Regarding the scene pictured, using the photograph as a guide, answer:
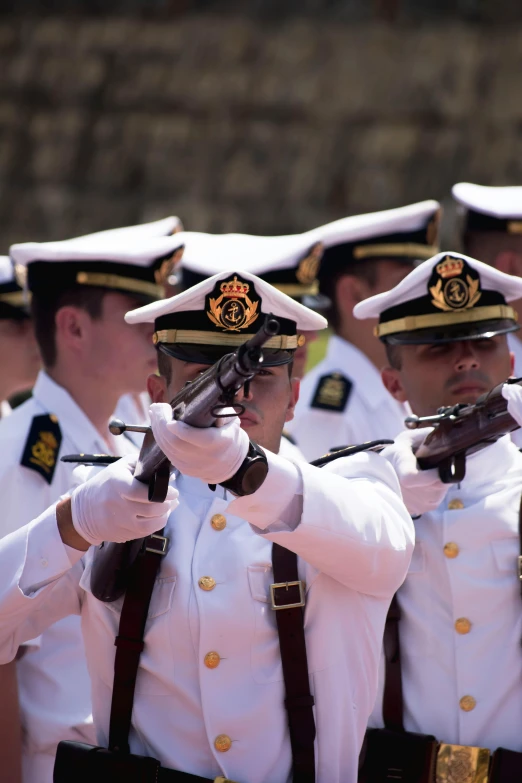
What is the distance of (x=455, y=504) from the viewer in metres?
5.04

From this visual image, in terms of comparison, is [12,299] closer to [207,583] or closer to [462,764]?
[207,583]

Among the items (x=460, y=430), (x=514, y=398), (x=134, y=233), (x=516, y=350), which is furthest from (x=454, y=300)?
(x=134, y=233)

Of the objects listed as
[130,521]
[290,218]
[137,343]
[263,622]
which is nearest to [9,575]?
[130,521]

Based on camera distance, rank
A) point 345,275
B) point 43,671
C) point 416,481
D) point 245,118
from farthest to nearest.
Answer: point 245,118 → point 345,275 → point 43,671 → point 416,481

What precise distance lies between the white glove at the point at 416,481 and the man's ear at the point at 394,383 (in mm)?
260

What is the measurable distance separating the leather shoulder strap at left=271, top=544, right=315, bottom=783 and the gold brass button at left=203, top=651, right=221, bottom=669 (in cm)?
17

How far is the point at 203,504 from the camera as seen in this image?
4293 mm

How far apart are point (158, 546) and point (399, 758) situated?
1198 millimetres

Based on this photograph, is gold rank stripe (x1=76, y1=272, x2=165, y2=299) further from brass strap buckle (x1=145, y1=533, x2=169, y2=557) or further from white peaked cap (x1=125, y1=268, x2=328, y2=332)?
brass strap buckle (x1=145, y1=533, x2=169, y2=557)

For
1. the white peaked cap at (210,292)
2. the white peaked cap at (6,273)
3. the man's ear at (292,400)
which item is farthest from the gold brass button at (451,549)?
the white peaked cap at (6,273)

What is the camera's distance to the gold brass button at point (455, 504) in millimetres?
5027

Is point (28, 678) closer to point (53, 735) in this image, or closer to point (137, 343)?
point (53, 735)

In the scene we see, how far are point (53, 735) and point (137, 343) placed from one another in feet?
5.12

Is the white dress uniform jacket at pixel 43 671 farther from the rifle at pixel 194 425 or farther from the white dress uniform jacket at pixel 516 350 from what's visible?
the white dress uniform jacket at pixel 516 350
